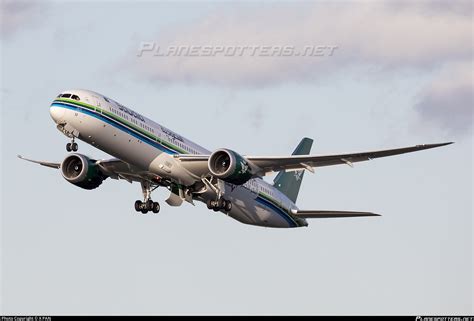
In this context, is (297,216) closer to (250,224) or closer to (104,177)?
(250,224)

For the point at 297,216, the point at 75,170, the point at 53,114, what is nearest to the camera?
the point at 53,114

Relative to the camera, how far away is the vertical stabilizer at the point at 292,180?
79.6 metres

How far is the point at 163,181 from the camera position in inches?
2655

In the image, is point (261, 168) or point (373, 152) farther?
point (261, 168)

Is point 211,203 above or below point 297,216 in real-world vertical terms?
below

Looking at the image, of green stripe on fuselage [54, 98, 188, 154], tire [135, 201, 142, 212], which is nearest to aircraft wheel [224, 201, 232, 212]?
tire [135, 201, 142, 212]

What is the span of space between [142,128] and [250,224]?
13.8 meters

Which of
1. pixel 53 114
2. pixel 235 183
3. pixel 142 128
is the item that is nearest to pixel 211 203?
pixel 235 183

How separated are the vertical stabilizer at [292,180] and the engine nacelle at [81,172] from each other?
49.0 ft

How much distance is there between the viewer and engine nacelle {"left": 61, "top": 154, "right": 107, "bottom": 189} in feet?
226

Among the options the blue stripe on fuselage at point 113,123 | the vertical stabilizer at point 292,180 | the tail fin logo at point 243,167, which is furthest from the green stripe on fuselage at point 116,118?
the vertical stabilizer at point 292,180

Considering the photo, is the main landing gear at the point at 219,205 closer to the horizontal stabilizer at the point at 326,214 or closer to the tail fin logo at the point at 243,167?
the tail fin logo at the point at 243,167

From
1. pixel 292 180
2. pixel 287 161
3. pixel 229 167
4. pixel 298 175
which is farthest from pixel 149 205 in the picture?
pixel 298 175

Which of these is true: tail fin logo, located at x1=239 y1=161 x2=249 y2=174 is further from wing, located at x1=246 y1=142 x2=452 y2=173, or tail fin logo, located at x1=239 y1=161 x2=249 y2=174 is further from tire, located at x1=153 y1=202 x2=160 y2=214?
tire, located at x1=153 y1=202 x2=160 y2=214
